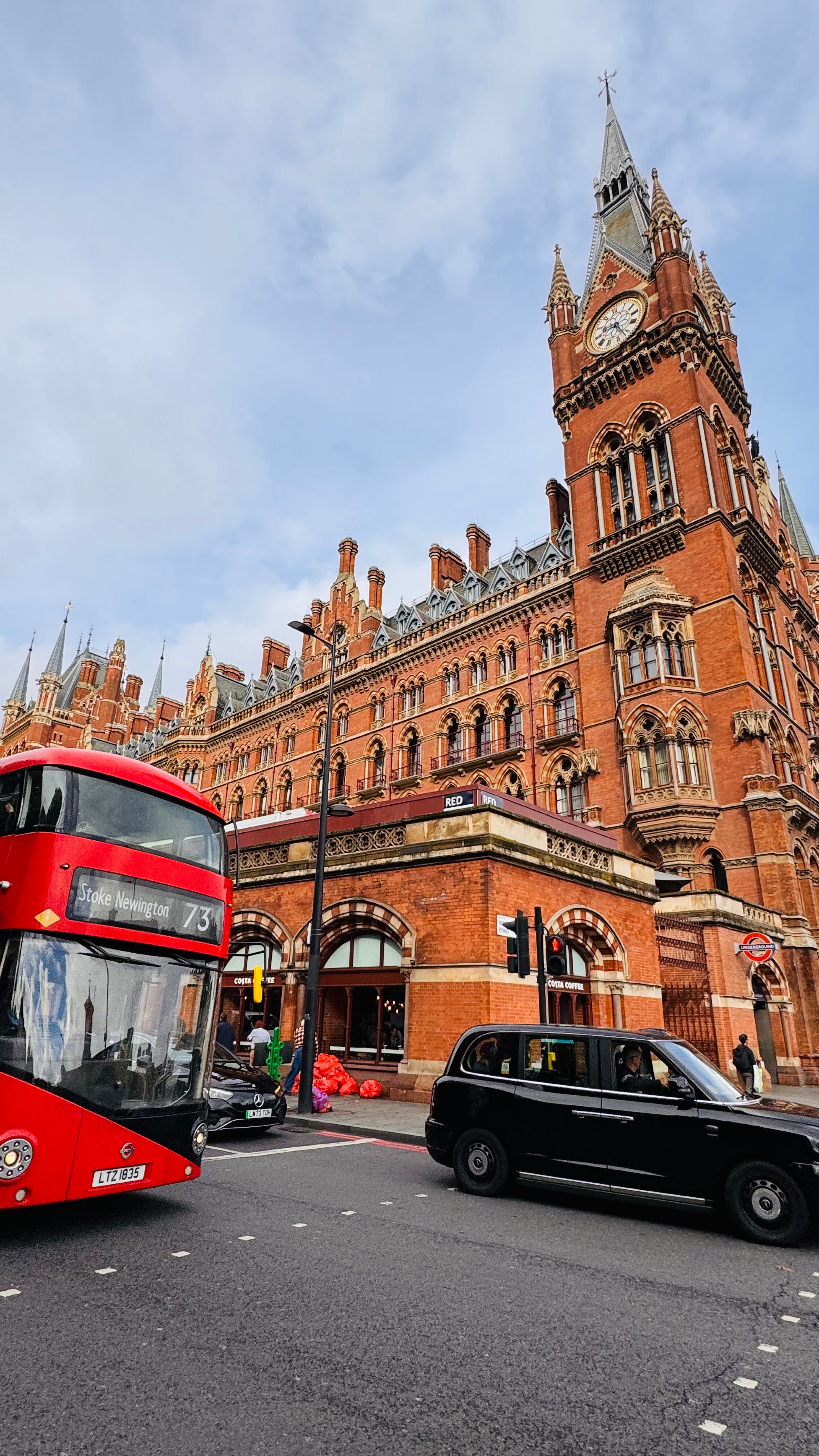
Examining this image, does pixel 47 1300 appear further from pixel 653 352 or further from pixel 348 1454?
pixel 653 352

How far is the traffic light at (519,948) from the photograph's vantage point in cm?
1190

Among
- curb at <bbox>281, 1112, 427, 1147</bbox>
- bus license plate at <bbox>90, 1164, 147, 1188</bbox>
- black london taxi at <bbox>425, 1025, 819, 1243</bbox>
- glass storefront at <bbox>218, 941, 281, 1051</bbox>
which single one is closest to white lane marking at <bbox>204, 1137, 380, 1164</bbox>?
curb at <bbox>281, 1112, 427, 1147</bbox>

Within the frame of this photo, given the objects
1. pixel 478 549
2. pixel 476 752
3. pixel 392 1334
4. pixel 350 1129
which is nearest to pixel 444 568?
pixel 478 549

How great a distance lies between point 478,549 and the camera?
42312mm

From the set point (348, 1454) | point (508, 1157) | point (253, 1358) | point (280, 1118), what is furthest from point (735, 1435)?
point (280, 1118)

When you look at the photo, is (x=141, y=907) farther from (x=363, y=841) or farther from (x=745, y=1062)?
(x=745, y=1062)

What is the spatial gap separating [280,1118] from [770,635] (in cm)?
2759

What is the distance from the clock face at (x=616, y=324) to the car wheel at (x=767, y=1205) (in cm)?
3525

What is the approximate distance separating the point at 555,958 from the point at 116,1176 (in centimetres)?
825

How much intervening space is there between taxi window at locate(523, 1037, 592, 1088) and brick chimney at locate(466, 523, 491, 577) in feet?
114

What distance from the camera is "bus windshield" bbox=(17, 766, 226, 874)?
21.5 feet

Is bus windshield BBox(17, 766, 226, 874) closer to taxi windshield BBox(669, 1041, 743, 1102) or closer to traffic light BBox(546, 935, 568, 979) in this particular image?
taxi windshield BBox(669, 1041, 743, 1102)

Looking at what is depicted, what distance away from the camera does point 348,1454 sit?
121 inches

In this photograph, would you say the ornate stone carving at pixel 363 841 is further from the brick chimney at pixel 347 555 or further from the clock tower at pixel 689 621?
the brick chimney at pixel 347 555
